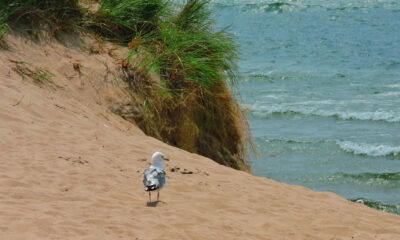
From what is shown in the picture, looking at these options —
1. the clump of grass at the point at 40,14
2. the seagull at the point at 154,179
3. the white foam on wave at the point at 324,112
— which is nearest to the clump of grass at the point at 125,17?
the clump of grass at the point at 40,14

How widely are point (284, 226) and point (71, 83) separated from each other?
412 centimetres

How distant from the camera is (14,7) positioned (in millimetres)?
8844

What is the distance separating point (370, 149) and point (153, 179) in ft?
26.0

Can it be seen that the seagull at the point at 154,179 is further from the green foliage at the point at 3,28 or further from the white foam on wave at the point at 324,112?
the white foam on wave at the point at 324,112

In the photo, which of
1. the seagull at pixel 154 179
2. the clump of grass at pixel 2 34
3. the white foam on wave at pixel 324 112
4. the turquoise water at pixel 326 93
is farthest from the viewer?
the white foam on wave at pixel 324 112

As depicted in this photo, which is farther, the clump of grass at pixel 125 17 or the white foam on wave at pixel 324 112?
the white foam on wave at pixel 324 112

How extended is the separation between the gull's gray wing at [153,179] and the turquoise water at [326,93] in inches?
157

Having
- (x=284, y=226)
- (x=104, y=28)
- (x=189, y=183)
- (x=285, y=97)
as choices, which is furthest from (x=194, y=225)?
(x=285, y=97)

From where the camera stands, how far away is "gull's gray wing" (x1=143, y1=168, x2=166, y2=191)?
209 inches

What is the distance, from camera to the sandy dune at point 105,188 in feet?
15.7

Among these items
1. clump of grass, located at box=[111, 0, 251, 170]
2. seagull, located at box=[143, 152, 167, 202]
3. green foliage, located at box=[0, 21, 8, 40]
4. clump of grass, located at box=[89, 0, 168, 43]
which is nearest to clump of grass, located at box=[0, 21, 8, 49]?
green foliage, located at box=[0, 21, 8, 40]

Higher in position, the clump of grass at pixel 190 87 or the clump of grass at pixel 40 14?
the clump of grass at pixel 40 14

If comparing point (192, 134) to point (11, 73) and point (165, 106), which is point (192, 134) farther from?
point (11, 73)

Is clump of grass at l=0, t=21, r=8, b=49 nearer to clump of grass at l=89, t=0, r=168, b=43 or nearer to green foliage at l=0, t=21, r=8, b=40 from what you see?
green foliage at l=0, t=21, r=8, b=40
